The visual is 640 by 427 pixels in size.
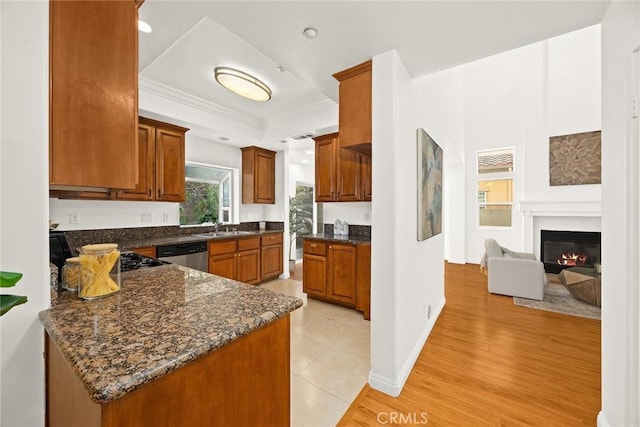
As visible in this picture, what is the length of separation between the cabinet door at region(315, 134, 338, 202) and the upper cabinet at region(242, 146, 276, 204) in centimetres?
129

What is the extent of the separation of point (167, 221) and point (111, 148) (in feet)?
10.4

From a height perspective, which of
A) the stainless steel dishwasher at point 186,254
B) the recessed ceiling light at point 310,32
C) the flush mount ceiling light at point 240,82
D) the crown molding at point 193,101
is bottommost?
the stainless steel dishwasher at point 186,254

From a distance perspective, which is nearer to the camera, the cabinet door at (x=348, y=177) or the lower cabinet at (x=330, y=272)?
the lower cabinet at (x=330, y=272)

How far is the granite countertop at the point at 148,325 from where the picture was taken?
0.62 metres

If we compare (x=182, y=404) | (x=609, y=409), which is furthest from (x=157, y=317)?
(x=609, y=409)

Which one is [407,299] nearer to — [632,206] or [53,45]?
[632,206]

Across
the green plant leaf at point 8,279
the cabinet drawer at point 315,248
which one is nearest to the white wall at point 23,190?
the green plant leaf at point 8,279

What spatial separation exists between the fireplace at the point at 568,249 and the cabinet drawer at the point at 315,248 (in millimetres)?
4818

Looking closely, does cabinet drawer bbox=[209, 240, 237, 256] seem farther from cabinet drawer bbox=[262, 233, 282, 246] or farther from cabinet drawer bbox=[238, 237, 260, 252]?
cabinet drawer bbox=[262, 233, 282, 246]

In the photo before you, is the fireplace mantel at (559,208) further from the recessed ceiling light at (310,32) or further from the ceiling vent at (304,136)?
the recessed ceiling light at (310,32)

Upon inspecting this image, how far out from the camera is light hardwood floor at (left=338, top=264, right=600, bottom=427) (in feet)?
5.49

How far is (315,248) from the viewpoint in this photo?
3695mm

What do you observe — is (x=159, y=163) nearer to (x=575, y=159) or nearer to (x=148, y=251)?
(x=148, y=251)

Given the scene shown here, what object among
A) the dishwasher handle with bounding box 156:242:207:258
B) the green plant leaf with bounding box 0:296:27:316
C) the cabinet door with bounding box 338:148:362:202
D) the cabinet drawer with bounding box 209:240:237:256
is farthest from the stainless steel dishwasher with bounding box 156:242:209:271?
the green plant leaf with bounding box 0:296:27:316
